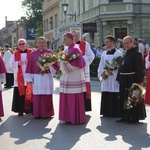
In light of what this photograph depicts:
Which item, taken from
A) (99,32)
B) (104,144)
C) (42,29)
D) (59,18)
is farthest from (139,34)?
(42,29)

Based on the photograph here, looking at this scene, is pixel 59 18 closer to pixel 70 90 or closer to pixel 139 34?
pixel 139 34

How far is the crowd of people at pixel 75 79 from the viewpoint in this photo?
8.58 metres

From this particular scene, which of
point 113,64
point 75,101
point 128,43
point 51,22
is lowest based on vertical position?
point 75,101

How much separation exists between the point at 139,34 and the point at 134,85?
78.1 ft

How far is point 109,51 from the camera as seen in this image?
377 inches

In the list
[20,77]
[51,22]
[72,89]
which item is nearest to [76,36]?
[72,89]

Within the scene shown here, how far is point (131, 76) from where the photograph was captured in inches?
339

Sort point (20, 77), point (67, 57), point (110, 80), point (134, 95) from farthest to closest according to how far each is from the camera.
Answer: point (20, 77)
point (110, 80)
point (67, 57)
point (134, 95)

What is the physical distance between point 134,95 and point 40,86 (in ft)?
8.18

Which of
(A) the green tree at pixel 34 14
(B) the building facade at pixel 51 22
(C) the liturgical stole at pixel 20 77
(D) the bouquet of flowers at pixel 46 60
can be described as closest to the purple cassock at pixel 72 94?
(D) the bouquet of flowers at pixel 46 60

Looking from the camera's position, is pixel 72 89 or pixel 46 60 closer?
pixel 72 89

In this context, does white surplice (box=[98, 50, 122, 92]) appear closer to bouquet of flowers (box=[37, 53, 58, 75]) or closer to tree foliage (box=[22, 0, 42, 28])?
bouquet of flowers (box=[37, 53, 58, 75])

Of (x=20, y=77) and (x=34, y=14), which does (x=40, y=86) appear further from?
(x=34, y=14)

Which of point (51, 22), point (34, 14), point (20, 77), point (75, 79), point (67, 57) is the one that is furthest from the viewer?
point (34, 14)
